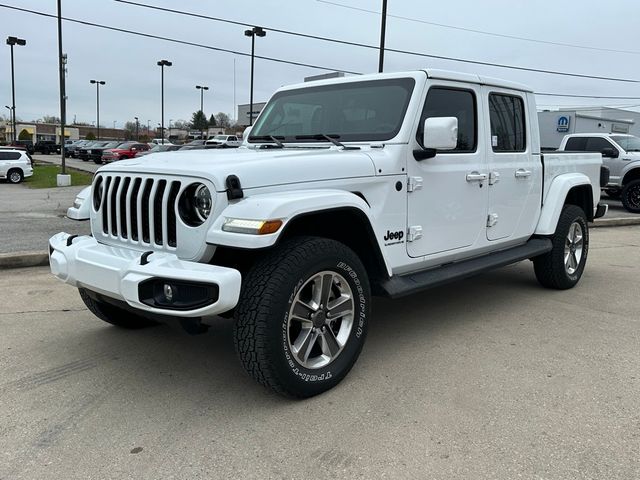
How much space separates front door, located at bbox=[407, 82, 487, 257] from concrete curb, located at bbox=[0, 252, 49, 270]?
4850mm

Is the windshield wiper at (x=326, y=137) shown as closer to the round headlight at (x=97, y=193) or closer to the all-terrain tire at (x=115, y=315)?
the round headlight at (x=97, y=193)

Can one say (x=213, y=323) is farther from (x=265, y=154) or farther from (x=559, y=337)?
(x=559, y=337)

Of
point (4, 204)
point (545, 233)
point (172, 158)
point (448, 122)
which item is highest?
point (448, 122)

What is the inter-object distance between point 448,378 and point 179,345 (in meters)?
1.95

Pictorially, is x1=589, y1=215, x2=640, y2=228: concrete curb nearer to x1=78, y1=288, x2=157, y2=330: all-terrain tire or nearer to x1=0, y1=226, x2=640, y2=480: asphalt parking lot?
x1=0, y1=226, x2=640, y2=480: asphalt parking lot

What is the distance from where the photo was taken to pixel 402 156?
376cm

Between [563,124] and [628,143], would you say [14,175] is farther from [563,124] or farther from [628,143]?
[563,124]

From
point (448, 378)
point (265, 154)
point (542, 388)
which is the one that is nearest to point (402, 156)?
point (265, 154)

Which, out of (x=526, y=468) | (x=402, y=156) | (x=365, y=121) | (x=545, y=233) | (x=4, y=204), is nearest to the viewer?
(x=526, y=468)

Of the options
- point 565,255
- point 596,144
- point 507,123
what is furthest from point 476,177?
point 596,144

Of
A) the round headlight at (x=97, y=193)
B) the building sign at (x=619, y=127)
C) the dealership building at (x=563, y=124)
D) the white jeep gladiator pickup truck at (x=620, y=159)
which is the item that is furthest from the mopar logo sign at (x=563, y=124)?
the round headlight at (x=97, y=193)

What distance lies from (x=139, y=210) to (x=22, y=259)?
164 inches

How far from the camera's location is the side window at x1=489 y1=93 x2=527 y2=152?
4.73m

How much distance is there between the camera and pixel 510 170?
4840 millimetres
